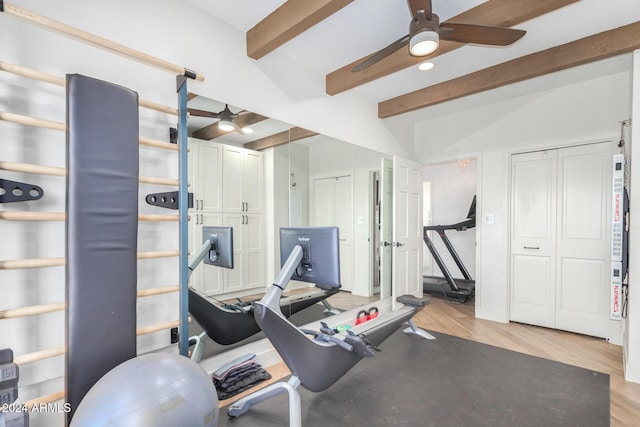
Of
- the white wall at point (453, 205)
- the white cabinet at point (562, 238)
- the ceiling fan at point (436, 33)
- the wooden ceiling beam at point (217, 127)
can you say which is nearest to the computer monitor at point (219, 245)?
the wooden ceiling beam at point (217, 127)

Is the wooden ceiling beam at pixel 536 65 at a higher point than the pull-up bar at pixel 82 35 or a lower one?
higher

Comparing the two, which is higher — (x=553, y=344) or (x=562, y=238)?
(x=562, y=238)

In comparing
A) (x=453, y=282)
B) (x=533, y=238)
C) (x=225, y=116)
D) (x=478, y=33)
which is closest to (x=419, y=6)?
(x=478, y=33)

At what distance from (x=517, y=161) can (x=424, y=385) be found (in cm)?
313

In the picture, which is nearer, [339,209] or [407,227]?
[339,209]

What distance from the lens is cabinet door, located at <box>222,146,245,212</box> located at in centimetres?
254

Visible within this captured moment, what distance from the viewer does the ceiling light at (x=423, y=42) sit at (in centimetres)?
191

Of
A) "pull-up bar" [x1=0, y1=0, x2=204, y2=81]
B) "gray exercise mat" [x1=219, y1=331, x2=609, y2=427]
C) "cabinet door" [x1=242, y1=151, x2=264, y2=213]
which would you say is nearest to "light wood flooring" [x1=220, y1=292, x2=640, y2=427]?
"gray exercise mat" [x1=219, y1=331, x2=609, y2=427]

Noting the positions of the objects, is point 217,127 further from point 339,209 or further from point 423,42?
point 339,209

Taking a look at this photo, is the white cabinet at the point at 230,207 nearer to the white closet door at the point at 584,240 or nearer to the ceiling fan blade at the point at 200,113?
the ceiling fan blade at the point at 200,113

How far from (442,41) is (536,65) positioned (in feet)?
3.52

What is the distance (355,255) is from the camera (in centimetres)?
435

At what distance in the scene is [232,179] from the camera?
2.60 meters

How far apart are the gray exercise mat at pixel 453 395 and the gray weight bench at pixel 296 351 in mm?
207
